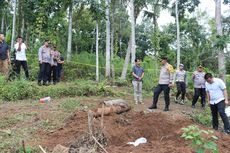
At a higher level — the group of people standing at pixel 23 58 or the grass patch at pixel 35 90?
the group of people standing at pixel 23 58

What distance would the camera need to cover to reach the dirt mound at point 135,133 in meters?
7.55

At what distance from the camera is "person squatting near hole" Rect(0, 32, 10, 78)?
14.1 m

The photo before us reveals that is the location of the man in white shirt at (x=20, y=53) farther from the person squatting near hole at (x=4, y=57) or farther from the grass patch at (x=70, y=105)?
the grass patch at (x=70, y=105)

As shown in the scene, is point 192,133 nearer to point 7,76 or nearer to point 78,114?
point 78,114

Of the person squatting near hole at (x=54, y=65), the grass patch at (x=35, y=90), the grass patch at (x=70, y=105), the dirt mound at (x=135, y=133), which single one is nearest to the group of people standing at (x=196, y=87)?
the dirt mound at (x=135, y=133)

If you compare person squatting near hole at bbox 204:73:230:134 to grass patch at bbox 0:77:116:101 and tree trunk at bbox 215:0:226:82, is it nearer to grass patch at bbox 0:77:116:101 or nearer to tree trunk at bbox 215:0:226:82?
grass patch at bbox 0:77:116:101

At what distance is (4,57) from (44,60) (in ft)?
4.56

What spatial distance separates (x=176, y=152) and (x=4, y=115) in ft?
16.7

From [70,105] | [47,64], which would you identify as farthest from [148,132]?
[47,64]

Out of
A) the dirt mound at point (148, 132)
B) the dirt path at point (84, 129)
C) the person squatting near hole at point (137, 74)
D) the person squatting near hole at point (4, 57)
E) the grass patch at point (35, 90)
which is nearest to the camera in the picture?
the dirt mound at point (148, 132)

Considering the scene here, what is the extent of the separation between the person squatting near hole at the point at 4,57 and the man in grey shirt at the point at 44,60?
1.15 m

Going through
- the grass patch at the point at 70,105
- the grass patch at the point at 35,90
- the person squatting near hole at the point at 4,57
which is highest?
the person squatting near hole at the point at 4,57

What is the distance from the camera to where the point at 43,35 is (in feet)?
73.0

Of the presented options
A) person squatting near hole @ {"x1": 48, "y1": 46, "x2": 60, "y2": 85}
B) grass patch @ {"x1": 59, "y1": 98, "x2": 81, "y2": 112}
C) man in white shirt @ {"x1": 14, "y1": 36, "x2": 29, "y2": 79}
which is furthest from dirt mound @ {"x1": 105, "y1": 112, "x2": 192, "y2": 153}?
person squatting near hole @ {"x1": 48, "y1": 46, "x2": 60, "y2": 85}
